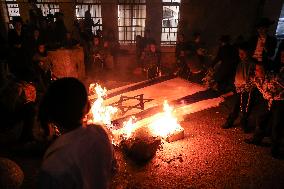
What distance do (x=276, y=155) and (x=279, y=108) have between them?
1.04 metres

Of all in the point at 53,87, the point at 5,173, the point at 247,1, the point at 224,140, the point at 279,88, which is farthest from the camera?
the point at 247,1

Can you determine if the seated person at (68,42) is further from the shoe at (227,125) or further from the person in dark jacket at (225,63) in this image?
the shoe at (227,125)

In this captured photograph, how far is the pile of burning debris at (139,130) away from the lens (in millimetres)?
5492

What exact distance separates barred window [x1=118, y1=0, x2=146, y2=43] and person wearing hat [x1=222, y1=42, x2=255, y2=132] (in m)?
7.72

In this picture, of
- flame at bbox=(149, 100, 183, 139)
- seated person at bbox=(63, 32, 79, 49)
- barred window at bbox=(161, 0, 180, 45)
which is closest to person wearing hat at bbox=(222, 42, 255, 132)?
flame at bbox=(149, 100, 183, 139)

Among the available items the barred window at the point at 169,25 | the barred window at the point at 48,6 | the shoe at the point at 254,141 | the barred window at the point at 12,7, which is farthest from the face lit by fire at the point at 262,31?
the barred window at the point at 12,7

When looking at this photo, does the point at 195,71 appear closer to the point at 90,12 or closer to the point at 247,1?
the point at 247,1

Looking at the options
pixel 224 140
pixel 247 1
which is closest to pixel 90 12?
pixel 247 1

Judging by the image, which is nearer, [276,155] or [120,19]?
[276,155]

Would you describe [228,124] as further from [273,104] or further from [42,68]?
[42,68]

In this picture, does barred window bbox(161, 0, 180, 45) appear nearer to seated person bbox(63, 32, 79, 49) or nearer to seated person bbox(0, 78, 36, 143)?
seated person bbox(63, 32, 79, 49)

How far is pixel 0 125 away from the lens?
5.68 m

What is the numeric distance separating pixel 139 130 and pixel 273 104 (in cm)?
291

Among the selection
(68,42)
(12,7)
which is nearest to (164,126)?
(68,42)
